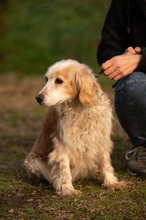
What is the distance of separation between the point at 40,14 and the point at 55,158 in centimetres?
1474

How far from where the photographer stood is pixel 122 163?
5.77 meters

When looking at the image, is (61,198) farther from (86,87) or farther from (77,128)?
(86,87)

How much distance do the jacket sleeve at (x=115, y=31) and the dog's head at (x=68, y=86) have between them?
71 cm

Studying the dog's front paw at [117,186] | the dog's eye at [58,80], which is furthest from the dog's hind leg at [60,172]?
the dog's eye at [58,80]

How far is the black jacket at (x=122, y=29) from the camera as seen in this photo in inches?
206

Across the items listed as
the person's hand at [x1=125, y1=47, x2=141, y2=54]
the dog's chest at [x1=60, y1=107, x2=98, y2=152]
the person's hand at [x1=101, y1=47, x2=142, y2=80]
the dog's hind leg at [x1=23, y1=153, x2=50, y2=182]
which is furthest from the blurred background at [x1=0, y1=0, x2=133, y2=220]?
the person's hand at [x1=125, y1=47, x2=141, y2=54]

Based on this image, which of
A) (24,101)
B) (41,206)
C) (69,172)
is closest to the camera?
(41,206)

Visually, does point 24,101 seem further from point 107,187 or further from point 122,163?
point 107,187

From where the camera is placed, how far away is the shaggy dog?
463 centimetres

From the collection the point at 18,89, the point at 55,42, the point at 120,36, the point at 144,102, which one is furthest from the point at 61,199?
the point at 55,42

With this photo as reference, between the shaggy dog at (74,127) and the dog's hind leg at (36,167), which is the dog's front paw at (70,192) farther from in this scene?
the dog's hind leg at (36,167)

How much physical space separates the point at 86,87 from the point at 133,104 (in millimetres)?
610

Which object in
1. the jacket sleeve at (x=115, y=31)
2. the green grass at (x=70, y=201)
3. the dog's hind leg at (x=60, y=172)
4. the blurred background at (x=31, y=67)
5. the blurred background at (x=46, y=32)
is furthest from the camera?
the blurred background at (x=46, y=32)

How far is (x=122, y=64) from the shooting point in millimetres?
4848
